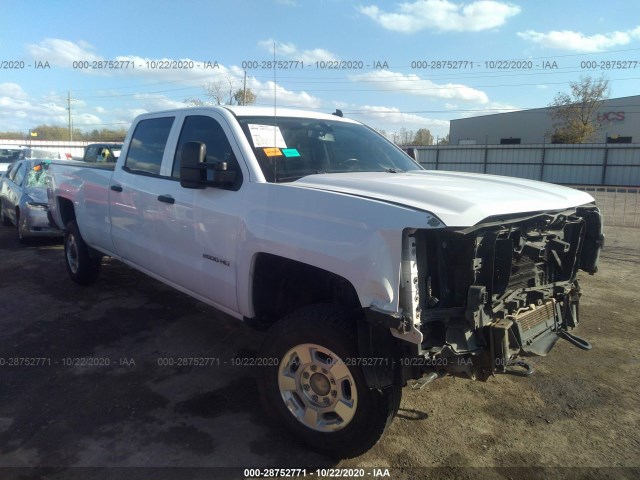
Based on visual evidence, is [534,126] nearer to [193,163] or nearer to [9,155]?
[9,155]

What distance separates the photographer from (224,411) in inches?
136

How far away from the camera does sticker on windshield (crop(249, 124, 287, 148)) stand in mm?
3604

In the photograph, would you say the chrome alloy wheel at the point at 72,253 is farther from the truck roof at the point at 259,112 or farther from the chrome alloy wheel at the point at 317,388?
the chrome alloy wheel at the point at 317,388

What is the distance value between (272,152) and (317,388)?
1706 millimetres

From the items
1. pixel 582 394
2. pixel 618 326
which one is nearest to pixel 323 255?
pixel 582 394

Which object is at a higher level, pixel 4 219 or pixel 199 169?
pixel 199 169

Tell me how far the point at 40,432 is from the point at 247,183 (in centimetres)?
215

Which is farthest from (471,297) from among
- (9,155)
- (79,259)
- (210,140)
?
(9,155)

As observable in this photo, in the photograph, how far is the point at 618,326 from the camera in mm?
5176

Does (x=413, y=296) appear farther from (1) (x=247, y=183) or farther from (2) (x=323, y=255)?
(1) (x=247, y=183)

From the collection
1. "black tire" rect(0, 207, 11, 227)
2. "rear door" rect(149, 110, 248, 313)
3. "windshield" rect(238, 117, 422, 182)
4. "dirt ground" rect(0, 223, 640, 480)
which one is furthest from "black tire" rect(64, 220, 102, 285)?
"black tire" rect(0, 207, 11, 227)

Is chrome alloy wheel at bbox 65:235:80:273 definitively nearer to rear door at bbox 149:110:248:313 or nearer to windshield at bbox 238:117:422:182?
→ rear door at bbox 149:110:248:313

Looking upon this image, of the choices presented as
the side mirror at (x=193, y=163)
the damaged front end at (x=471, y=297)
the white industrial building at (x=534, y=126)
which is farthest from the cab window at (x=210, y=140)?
the white industrial building at (x=534, y=126)

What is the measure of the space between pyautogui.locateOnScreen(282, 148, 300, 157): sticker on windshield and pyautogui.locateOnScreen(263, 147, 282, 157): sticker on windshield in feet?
0.17
